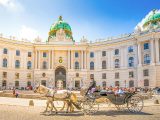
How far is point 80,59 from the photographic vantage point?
76500mm

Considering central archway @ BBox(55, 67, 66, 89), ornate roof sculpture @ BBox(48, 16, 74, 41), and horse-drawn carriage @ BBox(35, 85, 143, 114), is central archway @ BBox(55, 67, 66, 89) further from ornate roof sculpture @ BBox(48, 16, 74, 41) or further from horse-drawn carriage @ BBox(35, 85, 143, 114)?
horse-drawn carriage @ BBox(35, 85, 143, 114)

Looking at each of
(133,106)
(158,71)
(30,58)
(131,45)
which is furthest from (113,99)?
(30,58)

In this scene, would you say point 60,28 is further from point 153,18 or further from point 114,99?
point 114,99

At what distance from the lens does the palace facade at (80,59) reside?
209ft

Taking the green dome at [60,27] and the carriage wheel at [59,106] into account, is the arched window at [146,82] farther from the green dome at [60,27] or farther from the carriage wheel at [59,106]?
the carriage wheel at [59,106]

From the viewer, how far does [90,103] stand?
16594 millimetres

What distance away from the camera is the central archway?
73250 mm

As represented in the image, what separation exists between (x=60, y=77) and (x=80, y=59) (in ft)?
29.4

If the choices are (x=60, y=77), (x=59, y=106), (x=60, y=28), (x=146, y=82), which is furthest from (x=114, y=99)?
(x=60, y=28)

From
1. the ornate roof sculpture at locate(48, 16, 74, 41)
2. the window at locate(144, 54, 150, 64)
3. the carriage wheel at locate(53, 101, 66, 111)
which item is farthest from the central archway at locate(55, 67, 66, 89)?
the carriage wheel at locate(53, 101, 66, 111)

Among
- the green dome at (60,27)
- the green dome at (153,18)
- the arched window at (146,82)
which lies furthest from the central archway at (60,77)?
the green dome at (153,18)

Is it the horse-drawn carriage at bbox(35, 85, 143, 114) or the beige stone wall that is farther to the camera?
the beige stone wall

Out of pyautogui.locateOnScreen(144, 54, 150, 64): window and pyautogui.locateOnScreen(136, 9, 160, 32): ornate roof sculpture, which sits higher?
pyautogui.locateOnScreen(136, 9, 160, 32): ornate roof sculpture

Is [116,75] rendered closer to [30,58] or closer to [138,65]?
[138,65]
